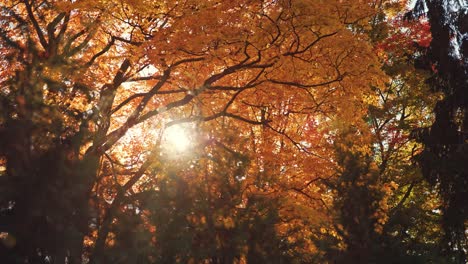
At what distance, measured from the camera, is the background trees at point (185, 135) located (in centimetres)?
524

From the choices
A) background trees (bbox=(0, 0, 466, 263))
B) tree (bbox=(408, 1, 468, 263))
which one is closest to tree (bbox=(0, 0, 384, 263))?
background trees (bbox=(0, 0, 466, 263))

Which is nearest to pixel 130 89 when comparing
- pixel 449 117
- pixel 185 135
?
pixel 185 135

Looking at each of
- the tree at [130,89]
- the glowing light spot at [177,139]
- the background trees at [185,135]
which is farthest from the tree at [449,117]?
the glowing light spot at [177,139]

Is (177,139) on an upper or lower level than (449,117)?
lower

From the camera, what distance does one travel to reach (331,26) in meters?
8.63

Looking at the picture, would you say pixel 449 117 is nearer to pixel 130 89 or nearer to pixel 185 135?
pixel 185 135

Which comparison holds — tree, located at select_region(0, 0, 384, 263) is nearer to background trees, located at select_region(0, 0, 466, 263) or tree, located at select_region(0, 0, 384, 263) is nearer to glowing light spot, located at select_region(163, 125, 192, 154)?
background trees, located at select_region(0, 0, 466, 263)

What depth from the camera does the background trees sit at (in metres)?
5.24

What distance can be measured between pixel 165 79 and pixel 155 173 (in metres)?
2.20

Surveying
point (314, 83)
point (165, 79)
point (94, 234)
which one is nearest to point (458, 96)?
point (314, 83)

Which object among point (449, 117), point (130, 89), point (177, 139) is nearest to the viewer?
point (177, 139)

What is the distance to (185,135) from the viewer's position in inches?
432

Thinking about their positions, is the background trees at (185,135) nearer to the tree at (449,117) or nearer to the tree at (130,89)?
the tree at (130,89)

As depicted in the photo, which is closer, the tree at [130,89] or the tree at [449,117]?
the tree at [130,89]
